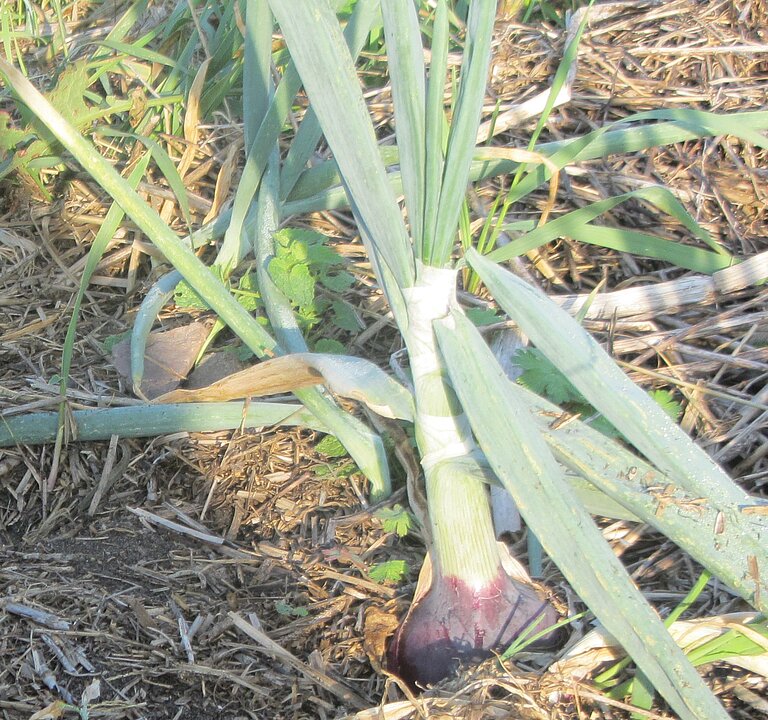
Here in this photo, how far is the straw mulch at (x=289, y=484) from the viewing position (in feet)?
3.98

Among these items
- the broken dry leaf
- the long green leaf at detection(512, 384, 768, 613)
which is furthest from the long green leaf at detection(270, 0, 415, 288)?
the broken dry leaf

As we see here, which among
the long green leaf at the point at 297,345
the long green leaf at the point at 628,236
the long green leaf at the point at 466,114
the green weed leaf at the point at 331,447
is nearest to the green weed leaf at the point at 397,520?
the long green leaf at the point at 297,345

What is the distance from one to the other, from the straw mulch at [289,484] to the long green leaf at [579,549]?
16 centimetres

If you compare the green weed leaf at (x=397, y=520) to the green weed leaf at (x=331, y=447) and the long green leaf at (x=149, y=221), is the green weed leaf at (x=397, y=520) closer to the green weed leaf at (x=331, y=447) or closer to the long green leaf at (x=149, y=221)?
the green weed leaf at (x=331, y=447)

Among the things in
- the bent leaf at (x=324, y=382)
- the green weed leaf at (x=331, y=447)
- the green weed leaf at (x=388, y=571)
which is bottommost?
the green weed leaf at (x=388, y=571)

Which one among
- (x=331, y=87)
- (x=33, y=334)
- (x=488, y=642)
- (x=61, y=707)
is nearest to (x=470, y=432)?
(x=488, y=642)

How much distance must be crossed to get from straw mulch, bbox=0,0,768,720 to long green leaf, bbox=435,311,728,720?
0.52 feet

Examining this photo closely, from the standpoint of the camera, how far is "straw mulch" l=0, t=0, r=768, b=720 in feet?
3.98

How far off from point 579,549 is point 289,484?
74 centimetres

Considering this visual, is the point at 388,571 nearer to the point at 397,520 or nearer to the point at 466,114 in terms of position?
the point at 397,520

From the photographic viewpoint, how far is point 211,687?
1.22 metres

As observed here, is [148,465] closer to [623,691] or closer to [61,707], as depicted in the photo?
[61,707]

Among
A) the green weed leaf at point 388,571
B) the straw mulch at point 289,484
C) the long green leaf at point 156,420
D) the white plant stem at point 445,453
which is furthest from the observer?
the long green leaf at point 156,420

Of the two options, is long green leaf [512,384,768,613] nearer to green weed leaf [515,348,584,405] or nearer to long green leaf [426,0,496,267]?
long green leaf [426,0,496,267]
